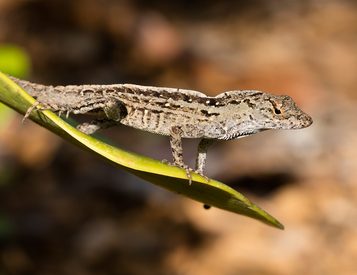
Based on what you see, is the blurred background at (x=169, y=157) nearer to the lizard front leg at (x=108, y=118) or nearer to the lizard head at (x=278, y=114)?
the lizard front leg at (x=108, y=118)

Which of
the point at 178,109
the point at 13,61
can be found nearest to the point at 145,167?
the point at 178,109

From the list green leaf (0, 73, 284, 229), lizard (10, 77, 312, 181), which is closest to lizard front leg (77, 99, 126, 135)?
lizard (10, 77, 312, 181)

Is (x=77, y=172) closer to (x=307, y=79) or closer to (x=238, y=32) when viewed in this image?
(x=307, y=79)

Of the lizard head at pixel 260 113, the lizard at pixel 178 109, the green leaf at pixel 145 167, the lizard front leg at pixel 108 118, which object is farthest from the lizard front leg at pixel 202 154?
the green leaf at pixel 145 167

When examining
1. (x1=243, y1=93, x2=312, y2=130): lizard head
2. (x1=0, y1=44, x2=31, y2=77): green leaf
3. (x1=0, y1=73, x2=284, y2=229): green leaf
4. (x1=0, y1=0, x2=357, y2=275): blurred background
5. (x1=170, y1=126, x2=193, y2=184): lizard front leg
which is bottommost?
(x1=0, y1=73, x2=284, y2=229): green leaf

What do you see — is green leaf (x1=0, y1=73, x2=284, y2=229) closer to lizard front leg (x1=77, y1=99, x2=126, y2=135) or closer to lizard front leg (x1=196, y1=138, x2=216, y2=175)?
lizard front leg (x1=77, y1=99, x2=126, y2=135)

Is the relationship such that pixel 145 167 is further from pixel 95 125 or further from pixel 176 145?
pixel 95 125

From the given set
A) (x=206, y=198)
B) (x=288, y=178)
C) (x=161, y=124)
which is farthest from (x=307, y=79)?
(x=206, y=198)
